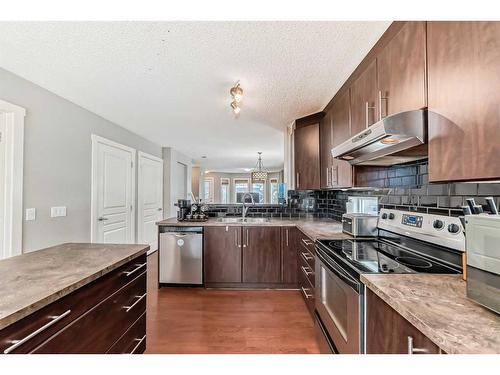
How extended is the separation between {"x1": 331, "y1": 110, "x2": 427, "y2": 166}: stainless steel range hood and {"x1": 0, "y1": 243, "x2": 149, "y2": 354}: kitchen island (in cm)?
155

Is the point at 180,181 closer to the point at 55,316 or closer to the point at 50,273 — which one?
the point at 50,273

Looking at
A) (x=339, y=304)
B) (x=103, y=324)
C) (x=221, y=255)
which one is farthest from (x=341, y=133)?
(x=103, y=324)

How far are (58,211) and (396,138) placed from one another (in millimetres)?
3152

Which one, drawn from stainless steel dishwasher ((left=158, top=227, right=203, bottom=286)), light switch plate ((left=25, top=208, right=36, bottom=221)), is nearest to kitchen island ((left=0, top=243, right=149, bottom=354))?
light switch plate ((left=25, top=208, right=36, bottom=221))

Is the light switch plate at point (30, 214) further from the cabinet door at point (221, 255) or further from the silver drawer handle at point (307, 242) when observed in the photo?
the silver drawer handle at point (307, 242)

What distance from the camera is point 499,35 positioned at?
2.43ft

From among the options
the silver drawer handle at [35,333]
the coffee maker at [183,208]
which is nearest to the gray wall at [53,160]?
the coffee maker at [183,208]

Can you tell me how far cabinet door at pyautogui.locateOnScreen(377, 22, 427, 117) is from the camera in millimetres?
1149

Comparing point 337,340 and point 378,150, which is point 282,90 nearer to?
point 378,150

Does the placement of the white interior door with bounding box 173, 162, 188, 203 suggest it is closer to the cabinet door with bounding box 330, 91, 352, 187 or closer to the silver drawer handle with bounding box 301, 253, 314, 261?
the silver drawer handle with bounding box 301, 253, 314, 261

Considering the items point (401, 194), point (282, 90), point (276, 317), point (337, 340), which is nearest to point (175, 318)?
point (276, 317)

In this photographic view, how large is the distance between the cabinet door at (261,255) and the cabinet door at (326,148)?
0.86 m

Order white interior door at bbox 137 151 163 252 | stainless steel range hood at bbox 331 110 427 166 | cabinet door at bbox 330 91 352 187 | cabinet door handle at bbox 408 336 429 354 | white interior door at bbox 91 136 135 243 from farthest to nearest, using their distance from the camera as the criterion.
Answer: white interior door at bbox 137 151 163 252
white interior door at bbox 91 136 135 243
cabinet door at bbox 330 91 352 187
stainless steel range hood at bbox 331 110 427 166
cabinet door handle at bbox 408 336 429 354
